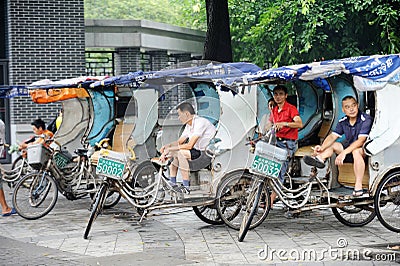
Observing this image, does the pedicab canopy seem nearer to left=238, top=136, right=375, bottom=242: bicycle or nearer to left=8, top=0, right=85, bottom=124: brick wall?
left=238, top=136, right=375, bottom=242: bicycle

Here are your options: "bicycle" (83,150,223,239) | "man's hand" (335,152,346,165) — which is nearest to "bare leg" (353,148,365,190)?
"man's hand" (335,152,346,165)

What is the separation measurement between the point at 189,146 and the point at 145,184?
1.21 m

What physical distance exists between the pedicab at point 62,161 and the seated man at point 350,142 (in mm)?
3458

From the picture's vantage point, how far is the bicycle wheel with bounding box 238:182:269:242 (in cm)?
959

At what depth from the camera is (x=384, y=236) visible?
9859mm

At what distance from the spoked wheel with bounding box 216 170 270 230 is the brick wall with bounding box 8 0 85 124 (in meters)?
9.34

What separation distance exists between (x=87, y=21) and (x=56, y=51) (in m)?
3.59

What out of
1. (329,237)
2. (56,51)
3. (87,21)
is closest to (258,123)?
(329,237)

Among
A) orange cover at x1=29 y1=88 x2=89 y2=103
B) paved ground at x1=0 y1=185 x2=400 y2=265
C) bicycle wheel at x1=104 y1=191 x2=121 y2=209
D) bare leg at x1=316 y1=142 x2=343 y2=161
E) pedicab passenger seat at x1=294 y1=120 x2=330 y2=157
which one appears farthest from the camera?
orange cover at x1=29 y1=88 x2=89 y2=103

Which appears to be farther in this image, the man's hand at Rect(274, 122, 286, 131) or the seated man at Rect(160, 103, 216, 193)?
the man's hand at Rect(274, 122, 286, 131)

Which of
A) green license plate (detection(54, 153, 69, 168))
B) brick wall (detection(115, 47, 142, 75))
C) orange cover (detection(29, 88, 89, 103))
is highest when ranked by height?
brick wall (detection(115, 47, 142, 75))

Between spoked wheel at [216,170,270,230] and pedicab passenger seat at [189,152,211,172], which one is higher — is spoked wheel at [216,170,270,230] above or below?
below

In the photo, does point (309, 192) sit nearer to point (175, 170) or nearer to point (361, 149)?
point (361, 149)

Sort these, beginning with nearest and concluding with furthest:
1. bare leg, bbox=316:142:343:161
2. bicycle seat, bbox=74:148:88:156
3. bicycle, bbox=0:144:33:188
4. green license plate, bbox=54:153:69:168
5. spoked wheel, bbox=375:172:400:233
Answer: spoked wheel, bbox=375:172:400:233 → bare leg, bbox=316:142:343:161 → bicycle seat, bbox=74:148:88:156 → green license plate, bbox=54:153:69:168 → bicycle, bbox=0:144:33:188
